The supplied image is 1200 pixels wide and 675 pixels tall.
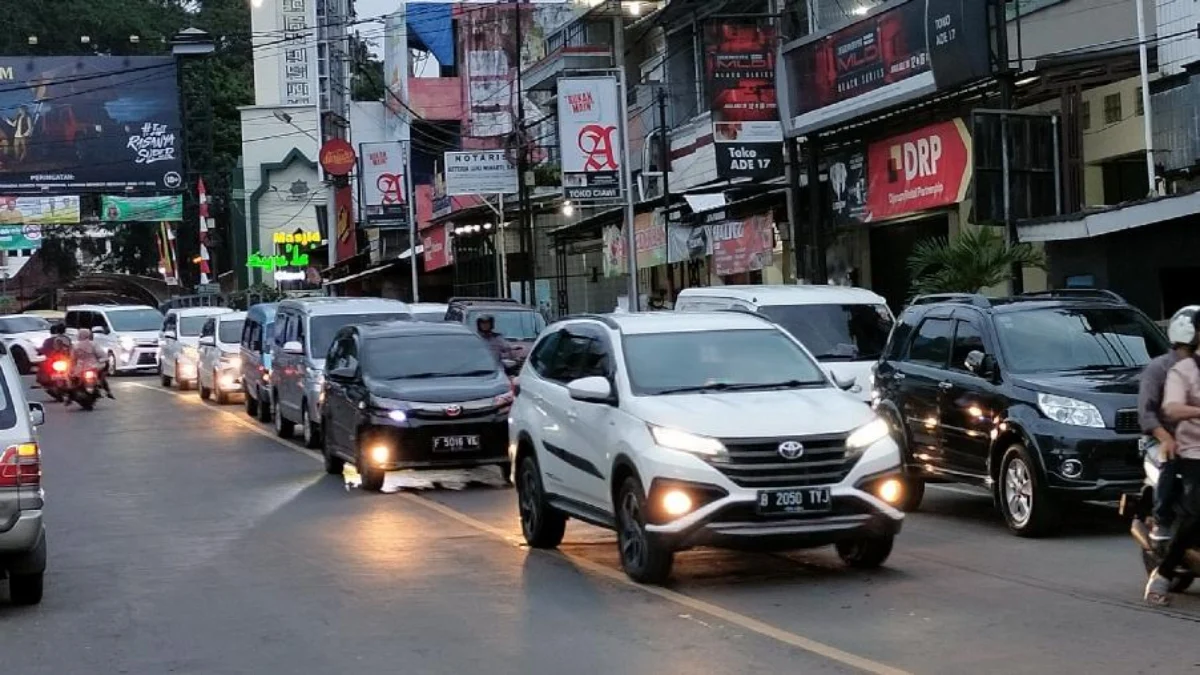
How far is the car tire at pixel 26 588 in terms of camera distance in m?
11.0

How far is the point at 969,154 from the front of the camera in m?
24.6

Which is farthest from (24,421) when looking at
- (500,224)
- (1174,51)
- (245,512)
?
(500,224)

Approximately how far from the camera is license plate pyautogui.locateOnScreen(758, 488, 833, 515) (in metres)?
10.6

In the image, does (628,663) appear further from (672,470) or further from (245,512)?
(245,512)

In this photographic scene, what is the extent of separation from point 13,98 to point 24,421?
49577mm

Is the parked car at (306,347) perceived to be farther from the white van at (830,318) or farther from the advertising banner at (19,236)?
the advertising banner at (19,236)

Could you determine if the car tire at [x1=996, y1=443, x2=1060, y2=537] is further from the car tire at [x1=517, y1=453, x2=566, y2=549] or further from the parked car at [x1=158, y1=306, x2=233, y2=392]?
the parked car at [x1=158, y1=306, x2=233, y2=392]

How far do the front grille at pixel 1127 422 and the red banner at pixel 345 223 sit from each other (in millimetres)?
63681

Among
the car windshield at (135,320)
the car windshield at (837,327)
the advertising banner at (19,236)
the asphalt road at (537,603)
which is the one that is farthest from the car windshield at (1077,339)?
the advertising banner at (19,236)

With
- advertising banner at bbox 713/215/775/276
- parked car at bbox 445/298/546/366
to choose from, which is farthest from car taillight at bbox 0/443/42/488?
advertising banner at bbox 713/215/775/276

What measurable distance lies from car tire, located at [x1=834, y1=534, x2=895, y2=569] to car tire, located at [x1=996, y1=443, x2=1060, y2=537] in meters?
1.64

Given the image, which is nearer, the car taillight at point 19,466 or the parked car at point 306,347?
the car taillight at point 19,466

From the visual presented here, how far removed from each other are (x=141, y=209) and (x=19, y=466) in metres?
60.9

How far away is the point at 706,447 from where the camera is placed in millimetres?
10664
